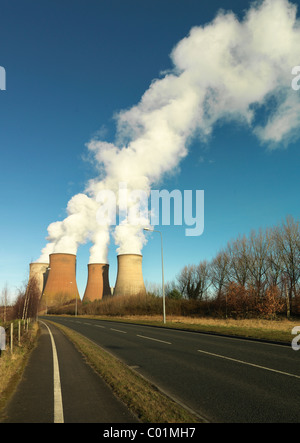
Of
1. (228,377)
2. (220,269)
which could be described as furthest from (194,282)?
(228,377)

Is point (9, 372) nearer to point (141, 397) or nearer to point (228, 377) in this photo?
point (141, 397)

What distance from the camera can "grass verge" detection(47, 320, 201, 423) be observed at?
13.2 feet

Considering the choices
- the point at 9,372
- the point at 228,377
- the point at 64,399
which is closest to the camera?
the point at 64,399

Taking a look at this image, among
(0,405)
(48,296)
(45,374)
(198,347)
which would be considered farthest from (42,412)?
(48,296)

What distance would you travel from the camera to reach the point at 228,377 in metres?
6.40

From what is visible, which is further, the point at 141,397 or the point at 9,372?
the point at 9,372

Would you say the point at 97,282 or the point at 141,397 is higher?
the point at 141,397

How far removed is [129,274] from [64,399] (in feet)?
134

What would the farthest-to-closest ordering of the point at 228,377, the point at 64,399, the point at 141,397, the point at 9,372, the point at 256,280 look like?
the point at 256,280
the point at 9,372
the point at 228,377
the point at 64,399
the point at 141,397

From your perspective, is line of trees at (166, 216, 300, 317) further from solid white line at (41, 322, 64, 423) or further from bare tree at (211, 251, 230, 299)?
solid white line at (41, 322, 64, 423)

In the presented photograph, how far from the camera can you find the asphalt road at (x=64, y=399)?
4133 millimetres

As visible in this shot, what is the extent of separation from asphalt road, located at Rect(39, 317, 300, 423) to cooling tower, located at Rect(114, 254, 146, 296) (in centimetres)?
3446

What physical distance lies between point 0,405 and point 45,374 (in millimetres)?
2541

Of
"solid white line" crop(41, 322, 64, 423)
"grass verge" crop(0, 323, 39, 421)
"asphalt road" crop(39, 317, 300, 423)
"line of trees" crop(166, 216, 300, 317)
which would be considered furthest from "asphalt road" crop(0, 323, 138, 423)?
"line of trees" crop(166, 216, 300, 317)
